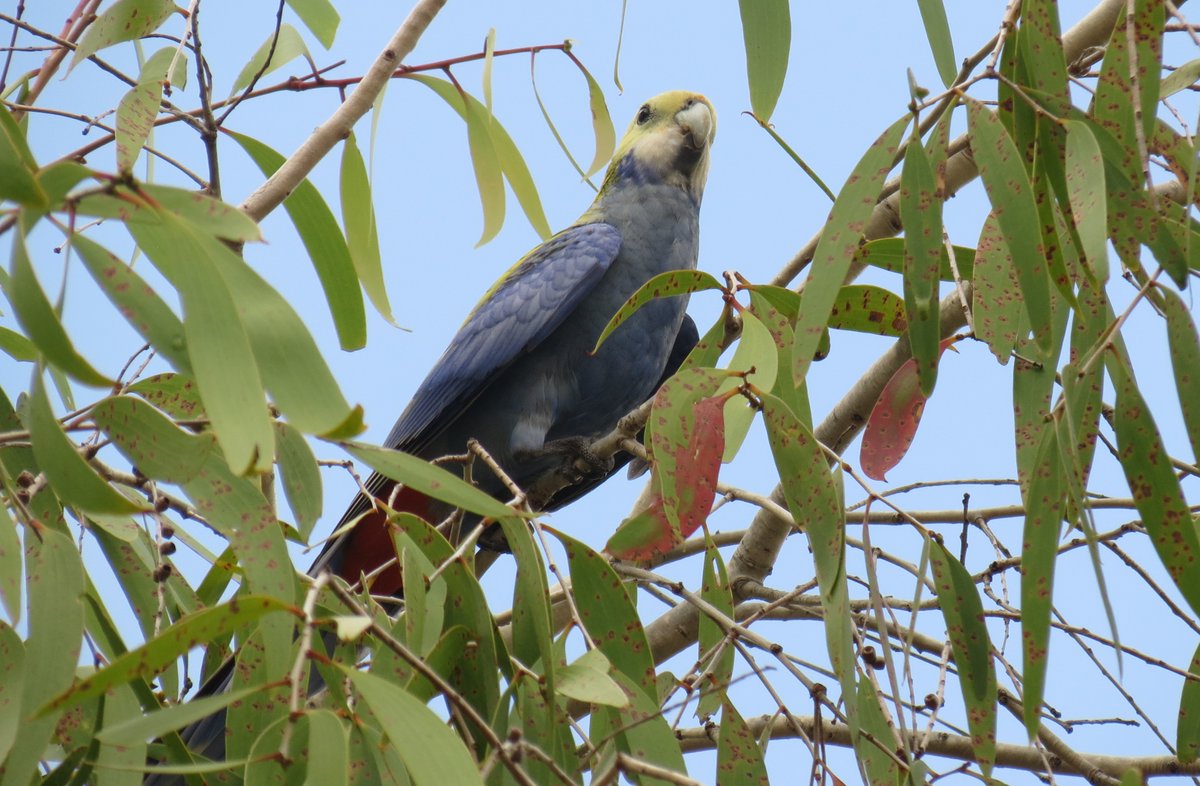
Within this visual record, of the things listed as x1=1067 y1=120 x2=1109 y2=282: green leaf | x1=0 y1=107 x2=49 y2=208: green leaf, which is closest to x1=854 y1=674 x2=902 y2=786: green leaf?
x1=1067 y1=120 x2=1109 y2=282: green leaf

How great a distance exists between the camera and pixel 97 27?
1426mm

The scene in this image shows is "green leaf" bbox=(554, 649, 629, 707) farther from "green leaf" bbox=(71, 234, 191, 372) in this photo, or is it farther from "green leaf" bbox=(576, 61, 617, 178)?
"green leaf" bbox=(576, 61, 617, 178)

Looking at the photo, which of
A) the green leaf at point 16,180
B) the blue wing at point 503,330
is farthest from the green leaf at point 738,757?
the blue wing at point 503,330

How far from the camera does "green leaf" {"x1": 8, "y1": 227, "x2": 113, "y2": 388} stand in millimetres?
699

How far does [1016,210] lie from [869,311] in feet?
1.34

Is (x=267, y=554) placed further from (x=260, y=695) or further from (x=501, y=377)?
(x=501, y=377)

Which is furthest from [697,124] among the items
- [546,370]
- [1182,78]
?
[1182,78]

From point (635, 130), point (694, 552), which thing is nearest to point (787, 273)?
point (694, 552)

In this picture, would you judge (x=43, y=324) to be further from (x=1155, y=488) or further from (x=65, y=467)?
(x=1155, y=488)

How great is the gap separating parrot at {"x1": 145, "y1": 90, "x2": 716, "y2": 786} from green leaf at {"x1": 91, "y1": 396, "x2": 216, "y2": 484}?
3.61 feet

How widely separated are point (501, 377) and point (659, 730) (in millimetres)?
1255

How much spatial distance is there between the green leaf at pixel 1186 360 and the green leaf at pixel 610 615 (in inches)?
21.4

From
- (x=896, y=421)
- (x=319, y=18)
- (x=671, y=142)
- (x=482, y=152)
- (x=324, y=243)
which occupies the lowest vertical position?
(x=896, y=421)

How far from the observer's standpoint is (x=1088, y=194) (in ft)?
2.96
